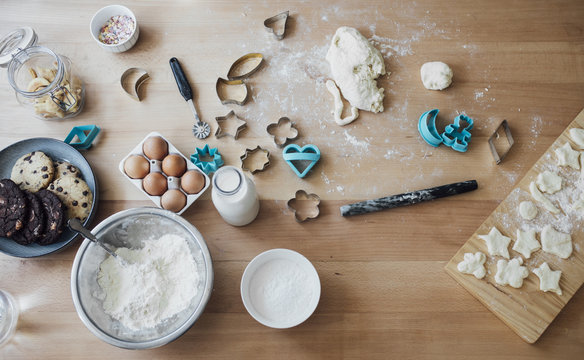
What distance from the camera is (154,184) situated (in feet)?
3.35

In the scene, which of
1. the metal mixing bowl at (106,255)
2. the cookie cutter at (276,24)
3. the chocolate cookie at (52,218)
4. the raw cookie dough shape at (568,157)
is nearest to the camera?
the metal mixing bowl at (106,255)

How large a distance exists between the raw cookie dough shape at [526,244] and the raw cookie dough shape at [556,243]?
0.02 meters

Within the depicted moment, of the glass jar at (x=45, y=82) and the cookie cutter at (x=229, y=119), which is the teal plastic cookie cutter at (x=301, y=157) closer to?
the cookie cutter at (x=229, y=119)

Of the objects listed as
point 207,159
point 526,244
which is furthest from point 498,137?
point 207,159

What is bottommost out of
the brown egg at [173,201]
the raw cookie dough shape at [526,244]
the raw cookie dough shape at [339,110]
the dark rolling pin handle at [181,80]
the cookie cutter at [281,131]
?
the raw cookie dough shape at [526,244]

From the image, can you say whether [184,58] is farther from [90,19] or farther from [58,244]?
[58,244]

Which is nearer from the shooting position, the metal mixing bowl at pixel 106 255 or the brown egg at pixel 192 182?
the metal mixing bowl at pixel 106 255

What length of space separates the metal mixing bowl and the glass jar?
1.34 feet

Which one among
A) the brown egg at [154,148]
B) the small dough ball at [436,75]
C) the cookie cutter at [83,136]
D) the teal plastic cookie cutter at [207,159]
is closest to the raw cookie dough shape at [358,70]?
the small dough ball at [436,75]

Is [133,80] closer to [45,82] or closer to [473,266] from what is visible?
[45,82]

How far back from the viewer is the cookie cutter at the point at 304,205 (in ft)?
3.53

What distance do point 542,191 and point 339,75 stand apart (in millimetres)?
617

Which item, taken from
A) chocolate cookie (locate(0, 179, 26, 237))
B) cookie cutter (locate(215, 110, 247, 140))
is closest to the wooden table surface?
cookie cutter (locate(215, 110, 247, 140))

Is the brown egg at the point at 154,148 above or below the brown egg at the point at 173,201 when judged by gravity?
above
